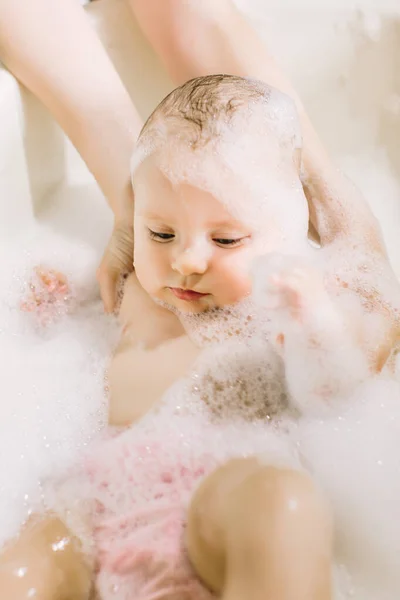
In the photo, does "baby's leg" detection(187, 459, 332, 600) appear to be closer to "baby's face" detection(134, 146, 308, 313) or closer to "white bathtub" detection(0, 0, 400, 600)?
"baby's face" detection(134, 146, 308, 313)

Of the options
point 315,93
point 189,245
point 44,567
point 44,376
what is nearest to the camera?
point 44,567

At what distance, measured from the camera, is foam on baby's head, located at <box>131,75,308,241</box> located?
79cm

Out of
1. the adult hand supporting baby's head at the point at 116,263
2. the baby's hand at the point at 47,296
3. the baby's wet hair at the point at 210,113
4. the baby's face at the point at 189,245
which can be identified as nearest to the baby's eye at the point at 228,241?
the baby's face at the point at 189,245

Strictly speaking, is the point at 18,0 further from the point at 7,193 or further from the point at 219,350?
the point at 219,350

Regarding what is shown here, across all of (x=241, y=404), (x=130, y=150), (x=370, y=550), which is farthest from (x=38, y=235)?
(x=370, y=550)

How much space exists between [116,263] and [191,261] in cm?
25

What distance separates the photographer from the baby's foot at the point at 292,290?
70cm

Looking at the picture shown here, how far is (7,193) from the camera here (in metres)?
1.11

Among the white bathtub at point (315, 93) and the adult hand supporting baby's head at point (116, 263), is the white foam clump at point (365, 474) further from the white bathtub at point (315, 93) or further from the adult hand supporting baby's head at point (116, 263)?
the white bathtub at point (315, 93)

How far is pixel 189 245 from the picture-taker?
0.79 m

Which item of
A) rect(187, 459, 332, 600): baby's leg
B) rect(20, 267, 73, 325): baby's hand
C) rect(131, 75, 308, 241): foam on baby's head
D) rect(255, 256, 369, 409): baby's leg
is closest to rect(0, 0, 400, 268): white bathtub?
rect(20, 267, 73, 325): baby's hand

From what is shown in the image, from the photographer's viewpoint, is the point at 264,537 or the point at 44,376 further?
the point at 44,376

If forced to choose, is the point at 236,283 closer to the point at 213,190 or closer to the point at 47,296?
the point at 213,190

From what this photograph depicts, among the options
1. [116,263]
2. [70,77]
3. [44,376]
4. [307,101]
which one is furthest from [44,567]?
[307,101]
